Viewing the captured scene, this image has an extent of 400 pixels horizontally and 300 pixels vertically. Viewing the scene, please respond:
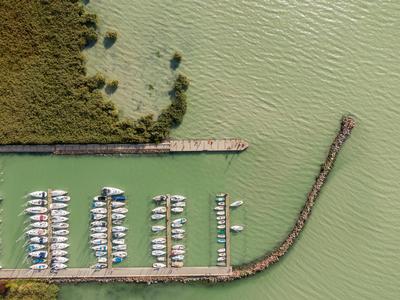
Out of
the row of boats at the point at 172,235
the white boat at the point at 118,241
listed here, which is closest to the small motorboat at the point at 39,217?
the white boat at the point at 118,241

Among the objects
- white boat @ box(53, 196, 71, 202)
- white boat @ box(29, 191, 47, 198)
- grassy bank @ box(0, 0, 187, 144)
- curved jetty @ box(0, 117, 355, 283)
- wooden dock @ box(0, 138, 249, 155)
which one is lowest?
curved jetty @ box(0, 117, 355, 283)

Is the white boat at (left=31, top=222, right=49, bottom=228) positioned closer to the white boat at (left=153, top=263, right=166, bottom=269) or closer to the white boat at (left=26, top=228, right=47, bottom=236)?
the white boat at (left=26, top=228, right=47, bottom=236)

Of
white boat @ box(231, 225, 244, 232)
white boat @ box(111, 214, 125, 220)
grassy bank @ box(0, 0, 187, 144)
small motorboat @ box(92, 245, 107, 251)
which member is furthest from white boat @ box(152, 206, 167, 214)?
white boat @ box(231, 225, 244, 232)

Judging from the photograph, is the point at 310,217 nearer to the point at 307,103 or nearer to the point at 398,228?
the point at 398,228

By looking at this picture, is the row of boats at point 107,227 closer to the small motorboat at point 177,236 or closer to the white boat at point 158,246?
the white boat at point 158,246

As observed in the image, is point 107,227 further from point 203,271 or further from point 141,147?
point 203,271

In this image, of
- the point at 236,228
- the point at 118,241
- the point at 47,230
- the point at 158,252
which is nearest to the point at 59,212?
the point at 47,230

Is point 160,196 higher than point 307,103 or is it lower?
lower

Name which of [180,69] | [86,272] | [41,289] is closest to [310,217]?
[180,69]
